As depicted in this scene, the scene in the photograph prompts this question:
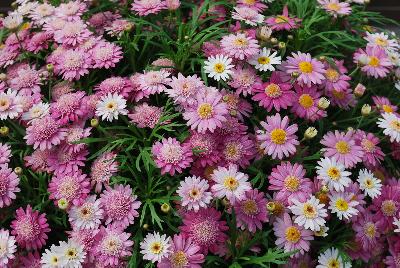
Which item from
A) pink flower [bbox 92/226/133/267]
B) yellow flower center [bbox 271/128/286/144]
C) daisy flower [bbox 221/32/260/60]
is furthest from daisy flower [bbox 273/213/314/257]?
daisy flower [bbox 221/32/260/60]

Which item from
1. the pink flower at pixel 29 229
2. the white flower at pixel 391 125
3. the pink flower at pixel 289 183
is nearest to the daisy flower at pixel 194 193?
the pink flower at pixel 289 183

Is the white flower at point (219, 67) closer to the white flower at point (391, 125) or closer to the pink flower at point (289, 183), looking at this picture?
the pink flower at point (289, 183)

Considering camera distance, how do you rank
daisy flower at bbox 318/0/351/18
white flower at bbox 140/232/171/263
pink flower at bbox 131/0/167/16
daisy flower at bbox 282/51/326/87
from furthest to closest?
1. daisy flower at bbox 318/0/351/18
2. pink flower at bbox 131/0/167/16
3. daisy flower at bbox 282/51/326/87
4. white flower at bbox 140/232/171/263

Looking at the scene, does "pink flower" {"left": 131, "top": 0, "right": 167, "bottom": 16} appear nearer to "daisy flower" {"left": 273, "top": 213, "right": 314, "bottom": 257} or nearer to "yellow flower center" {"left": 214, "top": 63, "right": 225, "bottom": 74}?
"yellow flower center" {"left": 214, "top": 63, "right": 225, "bottom": 74}

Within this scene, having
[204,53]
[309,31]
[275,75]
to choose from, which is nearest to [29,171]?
[204,53]

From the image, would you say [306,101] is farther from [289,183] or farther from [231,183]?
[231,183]

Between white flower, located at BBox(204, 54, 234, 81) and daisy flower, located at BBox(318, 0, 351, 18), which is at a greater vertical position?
white flower, located at BBox(204, 54, 234, 81)

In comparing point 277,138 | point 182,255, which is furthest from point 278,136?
point 182,255
